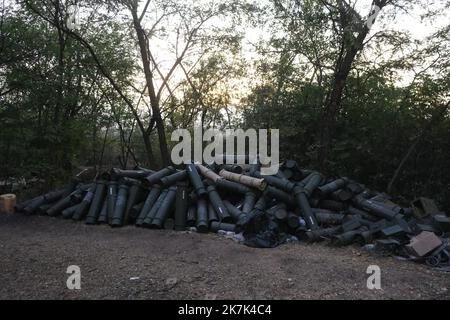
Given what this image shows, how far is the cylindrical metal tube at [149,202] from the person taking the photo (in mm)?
7432

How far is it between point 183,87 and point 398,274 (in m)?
11.1

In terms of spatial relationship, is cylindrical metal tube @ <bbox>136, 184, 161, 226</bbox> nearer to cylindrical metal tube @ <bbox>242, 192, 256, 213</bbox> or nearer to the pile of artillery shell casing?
the pile of artillery shell casing

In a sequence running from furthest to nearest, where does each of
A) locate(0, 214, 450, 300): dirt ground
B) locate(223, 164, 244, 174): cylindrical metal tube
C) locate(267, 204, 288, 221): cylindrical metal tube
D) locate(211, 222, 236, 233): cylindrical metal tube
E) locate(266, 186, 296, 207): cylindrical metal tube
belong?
locate(223, 164, 244, 174): cylindrical metal tube → locate(266, 186, 296, 207): cylindrical metal tube → locate(211, 222, 236, 233): cylindrical metal tube → locate(267, 204, 288, 221): cylindrical metal tube → locate(0, 214, 450, 300): dirt ground

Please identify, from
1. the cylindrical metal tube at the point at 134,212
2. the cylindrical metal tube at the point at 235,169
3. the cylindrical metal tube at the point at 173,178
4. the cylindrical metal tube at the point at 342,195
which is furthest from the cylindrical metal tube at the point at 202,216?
the cylindrical metal tube at the point at 342,195

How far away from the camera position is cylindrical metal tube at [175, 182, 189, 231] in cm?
729

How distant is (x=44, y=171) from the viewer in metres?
10.2

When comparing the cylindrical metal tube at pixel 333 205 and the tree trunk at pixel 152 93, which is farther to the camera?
the tree trunk at pixel 152 93

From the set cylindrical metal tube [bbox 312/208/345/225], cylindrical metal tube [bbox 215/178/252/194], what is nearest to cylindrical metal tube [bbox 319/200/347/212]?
cylindrical metal tube [bbox 312/208/345/225]

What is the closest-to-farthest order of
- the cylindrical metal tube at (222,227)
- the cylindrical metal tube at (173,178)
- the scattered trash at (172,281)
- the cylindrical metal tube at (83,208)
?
the scattered trash at (172,281) < the cylindrical metal tube at (222,227) < the cylindrical metal tube at (83,208) < the cylindrical metal tube at (173,178)

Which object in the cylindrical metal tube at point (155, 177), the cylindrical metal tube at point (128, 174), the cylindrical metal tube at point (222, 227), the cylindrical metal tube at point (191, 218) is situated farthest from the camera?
the cylindrical metal tube at point (128, 174)

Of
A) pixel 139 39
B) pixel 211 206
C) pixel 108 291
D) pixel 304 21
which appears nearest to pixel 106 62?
pixel 139 39

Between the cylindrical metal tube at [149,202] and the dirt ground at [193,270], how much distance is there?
0.62 metres

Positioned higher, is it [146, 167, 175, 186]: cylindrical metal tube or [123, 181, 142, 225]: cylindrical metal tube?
[146, 167, 175, 186]: cylindrical metal tube

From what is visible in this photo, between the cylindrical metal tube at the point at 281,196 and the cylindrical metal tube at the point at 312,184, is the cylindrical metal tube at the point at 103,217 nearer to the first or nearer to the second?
the cylindrical metal tube at the point at 281,196
